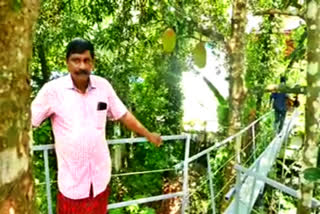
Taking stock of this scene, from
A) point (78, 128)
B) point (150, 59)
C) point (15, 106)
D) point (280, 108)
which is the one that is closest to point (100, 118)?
point (78, 128)

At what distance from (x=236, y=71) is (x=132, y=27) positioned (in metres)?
1.06

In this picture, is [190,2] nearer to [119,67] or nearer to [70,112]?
[119,67]

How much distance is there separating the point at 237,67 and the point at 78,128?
2.71m

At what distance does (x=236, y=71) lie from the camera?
414cm

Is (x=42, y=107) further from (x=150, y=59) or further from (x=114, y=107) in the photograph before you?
(x=150, y=59)

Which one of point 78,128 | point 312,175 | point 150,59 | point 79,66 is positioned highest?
point 150,59

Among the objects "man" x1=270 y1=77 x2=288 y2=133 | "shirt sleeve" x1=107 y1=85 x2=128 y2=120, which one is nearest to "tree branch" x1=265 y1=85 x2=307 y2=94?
"man" x1=270 y1=77 x2=288 y2=133

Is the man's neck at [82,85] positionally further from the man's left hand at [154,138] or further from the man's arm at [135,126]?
the man's left hand at [154,138]

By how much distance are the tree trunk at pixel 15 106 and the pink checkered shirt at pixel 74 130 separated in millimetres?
660

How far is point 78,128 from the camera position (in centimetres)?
167

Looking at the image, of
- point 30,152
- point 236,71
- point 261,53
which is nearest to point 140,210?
point 236,71

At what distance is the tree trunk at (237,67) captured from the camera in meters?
4.01

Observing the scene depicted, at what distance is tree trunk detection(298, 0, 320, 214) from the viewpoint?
1.87m

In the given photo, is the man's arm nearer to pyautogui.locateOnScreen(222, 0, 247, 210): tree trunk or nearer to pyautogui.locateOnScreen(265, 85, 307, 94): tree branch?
pyautogui.locateOnScreen(265, 85, 307, 94): tree branch
